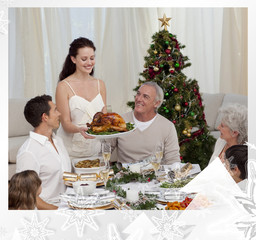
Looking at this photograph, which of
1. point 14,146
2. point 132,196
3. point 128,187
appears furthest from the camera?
point 14,146

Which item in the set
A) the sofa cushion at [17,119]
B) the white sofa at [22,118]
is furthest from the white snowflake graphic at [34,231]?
the sofa cushion at [17,119]

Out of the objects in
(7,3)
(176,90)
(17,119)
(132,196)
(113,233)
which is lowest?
(113,233)

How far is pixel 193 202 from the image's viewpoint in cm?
129

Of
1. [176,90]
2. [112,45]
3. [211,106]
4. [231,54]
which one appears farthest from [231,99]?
[112,45]

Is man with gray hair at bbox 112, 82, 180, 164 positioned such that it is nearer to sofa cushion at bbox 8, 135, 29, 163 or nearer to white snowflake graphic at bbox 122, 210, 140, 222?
white snowflake graphic at bbox 122, 210, 140, 222

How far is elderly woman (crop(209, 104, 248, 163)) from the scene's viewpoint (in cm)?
175

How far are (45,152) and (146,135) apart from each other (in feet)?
2.29

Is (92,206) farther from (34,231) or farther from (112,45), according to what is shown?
(112,45)

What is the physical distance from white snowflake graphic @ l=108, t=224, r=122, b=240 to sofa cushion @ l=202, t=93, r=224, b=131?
6.71 feet

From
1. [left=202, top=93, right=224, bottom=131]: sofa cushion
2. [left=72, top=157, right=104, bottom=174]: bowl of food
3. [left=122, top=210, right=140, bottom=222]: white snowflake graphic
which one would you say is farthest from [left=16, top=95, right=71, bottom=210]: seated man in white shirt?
[left=202, top=93, right=224, bottom=131]: sofa cushion

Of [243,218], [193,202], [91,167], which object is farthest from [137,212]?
[91,167]

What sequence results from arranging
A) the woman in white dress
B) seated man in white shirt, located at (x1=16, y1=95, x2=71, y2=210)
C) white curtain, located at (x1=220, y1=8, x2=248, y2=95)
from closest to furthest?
seated man in white shirt, located at (x1=16, y1=95, x2=71, y2=210) → the woman in white dress → white curtain, located at (x1=220, y1=8, x2=248, y2=95)

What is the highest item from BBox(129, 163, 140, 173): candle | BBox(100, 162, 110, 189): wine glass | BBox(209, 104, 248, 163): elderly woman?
BBox(209, 104, 248, 163): elderly woman

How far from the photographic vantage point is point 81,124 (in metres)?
2.00
